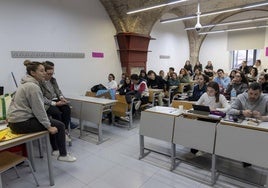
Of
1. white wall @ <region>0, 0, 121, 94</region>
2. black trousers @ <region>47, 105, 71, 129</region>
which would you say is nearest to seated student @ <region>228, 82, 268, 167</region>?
black trousers @ <region>47, 105, 71, 129</region>

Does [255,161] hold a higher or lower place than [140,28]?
lower

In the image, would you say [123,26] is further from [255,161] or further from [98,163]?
[255,161]

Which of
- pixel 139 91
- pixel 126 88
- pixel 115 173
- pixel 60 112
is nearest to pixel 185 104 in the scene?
pixel 139 91

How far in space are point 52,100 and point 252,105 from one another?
9.86 ft

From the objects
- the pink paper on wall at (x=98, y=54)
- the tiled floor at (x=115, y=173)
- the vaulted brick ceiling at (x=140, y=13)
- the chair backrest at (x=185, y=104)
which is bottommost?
the tiled floor at (x=115, y=173)

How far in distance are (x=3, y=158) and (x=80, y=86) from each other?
351 centimetres

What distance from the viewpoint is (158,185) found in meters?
2.27

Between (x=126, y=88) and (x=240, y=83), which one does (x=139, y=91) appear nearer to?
(x=126, y=88)

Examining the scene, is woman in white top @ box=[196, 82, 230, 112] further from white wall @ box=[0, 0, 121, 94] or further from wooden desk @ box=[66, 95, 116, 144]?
white wall @ box=[0, 0, 121, 94]

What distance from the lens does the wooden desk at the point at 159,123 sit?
→ 256 centimetres

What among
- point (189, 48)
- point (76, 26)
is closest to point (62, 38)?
point (76, 26)

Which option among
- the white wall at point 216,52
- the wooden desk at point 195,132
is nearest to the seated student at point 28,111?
the wooden desk at point 195,132

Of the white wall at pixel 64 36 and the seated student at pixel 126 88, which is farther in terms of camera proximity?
the seated student at pixel 126 88

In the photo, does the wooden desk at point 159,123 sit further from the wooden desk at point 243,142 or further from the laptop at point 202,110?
the wooden desk at point 243,142
